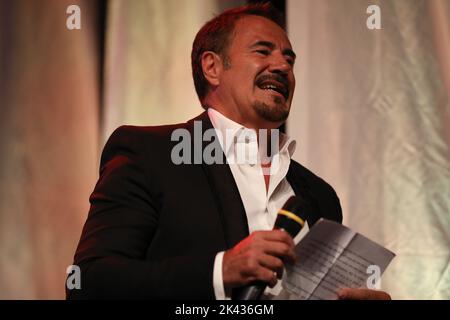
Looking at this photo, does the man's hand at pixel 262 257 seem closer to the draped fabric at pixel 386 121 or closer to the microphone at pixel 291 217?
the microphone at pixel 291 217

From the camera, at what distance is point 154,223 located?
1512 mm

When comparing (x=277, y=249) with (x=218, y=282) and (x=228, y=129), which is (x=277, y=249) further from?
(x=228, y=129)

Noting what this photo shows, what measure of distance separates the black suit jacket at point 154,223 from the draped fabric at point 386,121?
0.74m

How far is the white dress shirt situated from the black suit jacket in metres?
0.07

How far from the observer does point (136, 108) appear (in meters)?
2.19

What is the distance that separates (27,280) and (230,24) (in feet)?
3.15

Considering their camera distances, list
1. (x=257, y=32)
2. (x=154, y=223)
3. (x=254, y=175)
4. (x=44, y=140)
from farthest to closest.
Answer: (x=44, y=140), (x=257, y=32), (x=254, y=175), (x=154, y=223)

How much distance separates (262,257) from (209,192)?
0.33 metres

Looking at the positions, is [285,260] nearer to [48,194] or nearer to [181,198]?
[181,198]

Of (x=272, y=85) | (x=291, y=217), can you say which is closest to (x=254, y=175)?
(x=272, y=85)

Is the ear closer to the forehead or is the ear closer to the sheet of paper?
the forehead

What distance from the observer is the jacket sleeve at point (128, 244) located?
1355mm

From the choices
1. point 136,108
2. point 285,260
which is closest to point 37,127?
point 136,108

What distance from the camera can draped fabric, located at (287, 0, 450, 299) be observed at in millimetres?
2225
